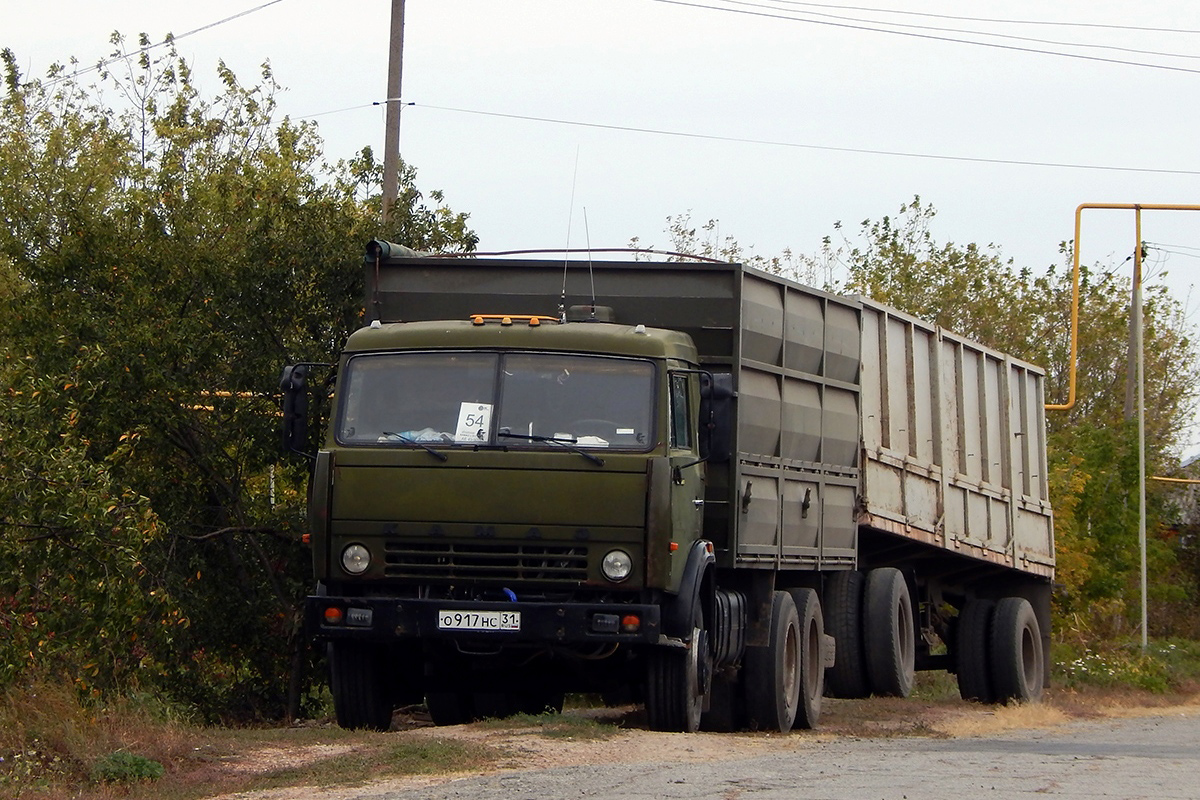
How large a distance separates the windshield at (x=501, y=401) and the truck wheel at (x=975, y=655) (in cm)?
844

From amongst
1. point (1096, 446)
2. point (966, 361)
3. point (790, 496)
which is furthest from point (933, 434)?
point (1096, 446)

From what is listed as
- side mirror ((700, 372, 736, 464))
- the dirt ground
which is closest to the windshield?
side mirror ((700, 372, 736, 464))

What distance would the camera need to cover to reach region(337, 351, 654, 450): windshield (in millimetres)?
10656

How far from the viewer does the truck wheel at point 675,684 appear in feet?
36.5

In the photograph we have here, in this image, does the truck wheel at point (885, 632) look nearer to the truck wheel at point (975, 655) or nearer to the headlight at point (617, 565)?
the truck wheel at point (975, 655)

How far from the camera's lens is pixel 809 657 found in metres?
14.2

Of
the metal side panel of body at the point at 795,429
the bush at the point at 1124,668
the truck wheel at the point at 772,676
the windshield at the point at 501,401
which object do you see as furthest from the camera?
the bush at the point at 1124,668

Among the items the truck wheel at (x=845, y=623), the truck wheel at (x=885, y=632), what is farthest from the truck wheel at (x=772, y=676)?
the truck wheel at (x=885, y=632)

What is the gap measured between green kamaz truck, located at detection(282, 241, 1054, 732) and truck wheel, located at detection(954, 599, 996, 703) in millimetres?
2100

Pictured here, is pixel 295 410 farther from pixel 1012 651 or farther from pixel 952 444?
pixel 1012 651

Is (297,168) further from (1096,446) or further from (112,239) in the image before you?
(1096,446)

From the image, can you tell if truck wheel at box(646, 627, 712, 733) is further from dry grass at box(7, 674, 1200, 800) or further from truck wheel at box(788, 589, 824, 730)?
truck wheel at box(788, 589, 824, 730)

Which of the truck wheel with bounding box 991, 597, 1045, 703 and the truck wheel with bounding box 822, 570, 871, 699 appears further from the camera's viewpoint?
the truck wheel with bounding box 991, 597, 1045, 703

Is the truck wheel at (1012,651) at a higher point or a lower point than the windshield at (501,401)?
lower
